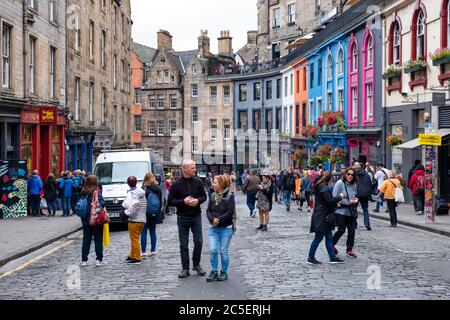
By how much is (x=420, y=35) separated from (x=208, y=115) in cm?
4090

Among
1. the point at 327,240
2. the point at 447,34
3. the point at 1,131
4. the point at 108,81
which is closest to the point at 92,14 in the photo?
the point at 108,81

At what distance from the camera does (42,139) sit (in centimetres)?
2856

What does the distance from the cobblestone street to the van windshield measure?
4460mm

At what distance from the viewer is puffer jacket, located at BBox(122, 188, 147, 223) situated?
1245 centimetres

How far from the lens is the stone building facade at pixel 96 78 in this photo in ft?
108

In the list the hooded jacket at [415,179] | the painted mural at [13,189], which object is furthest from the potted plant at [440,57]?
the painted mural at [13,189]

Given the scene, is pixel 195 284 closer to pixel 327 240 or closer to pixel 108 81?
pixel 327 240

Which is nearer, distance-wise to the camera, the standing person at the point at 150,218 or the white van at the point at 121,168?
the standing person at the point at 150,218

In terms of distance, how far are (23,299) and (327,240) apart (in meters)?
5.52

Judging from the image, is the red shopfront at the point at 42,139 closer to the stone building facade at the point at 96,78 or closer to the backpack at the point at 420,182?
the stone building facade at the point at 96,78

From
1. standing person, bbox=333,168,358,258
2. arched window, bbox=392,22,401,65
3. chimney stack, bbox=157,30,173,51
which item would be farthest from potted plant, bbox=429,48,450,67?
chimney stack, bbox=157,30,173,51

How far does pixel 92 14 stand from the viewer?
36.1 metres

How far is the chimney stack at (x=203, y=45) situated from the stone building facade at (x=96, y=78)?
70.6 feet

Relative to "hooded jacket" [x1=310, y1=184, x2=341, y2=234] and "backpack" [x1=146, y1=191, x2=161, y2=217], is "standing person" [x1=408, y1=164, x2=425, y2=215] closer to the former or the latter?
"hooded jacket" [x1=310, y1=184, x2=341, y2=234]
